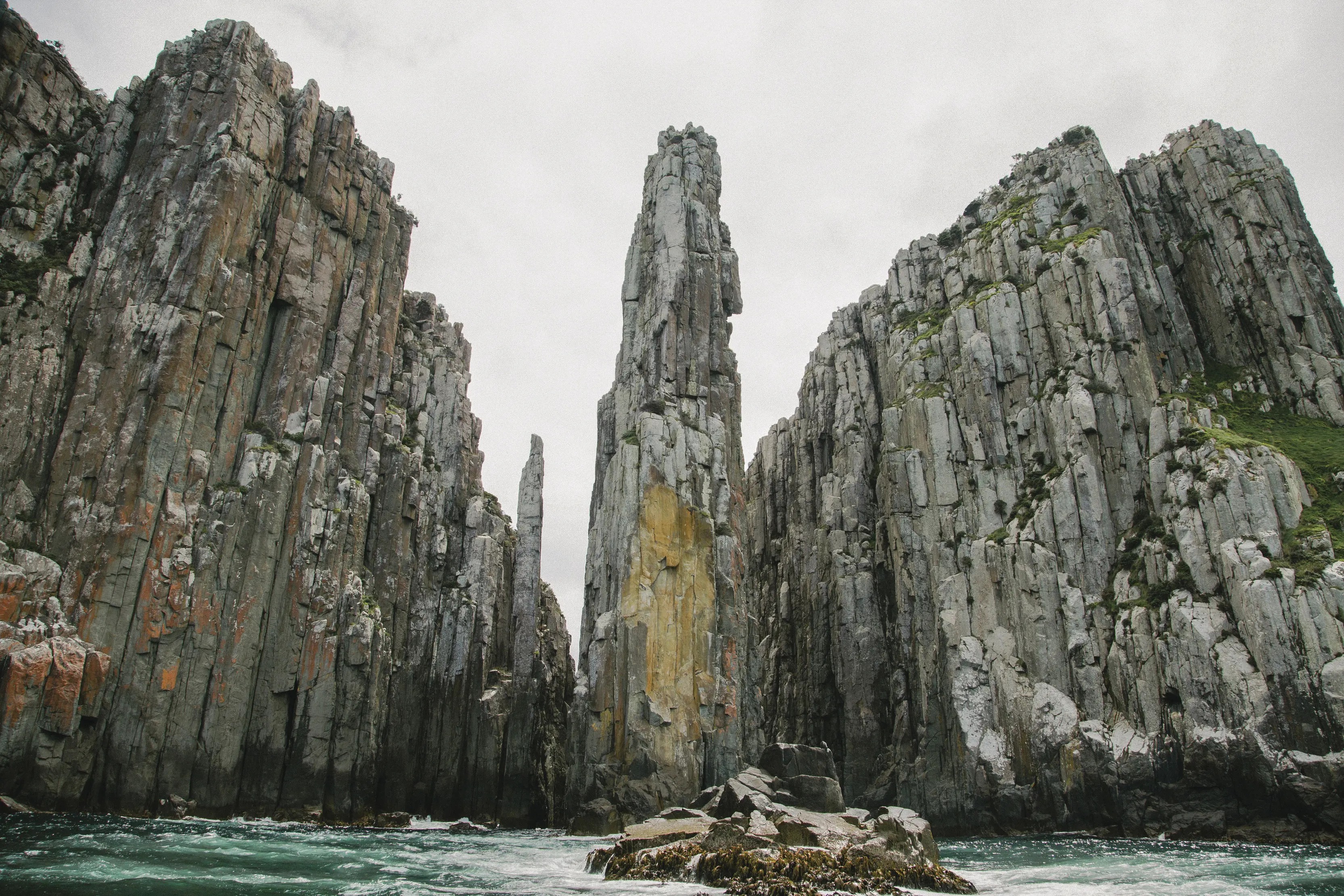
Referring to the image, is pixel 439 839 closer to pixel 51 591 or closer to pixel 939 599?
pixel 51 591

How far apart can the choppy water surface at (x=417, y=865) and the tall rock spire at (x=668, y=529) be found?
787 cm

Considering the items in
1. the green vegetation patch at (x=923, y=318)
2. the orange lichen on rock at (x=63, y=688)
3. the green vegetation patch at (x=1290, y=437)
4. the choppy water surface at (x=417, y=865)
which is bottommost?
the choppy water surface at (x=417, y=865)

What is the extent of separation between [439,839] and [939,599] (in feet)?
126

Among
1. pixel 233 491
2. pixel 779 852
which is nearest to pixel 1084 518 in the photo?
pixel 779 852

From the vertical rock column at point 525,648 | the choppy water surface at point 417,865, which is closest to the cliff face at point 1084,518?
the choppy water surface at point 417,865

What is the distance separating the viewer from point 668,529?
174ft

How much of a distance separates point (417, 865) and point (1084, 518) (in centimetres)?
4702

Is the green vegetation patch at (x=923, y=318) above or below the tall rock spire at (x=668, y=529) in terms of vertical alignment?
above

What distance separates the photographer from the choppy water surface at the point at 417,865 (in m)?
20.0

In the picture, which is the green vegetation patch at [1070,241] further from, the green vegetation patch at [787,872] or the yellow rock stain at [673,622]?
the green vegetation patch at [787,872]

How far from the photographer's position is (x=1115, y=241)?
67.9 metres

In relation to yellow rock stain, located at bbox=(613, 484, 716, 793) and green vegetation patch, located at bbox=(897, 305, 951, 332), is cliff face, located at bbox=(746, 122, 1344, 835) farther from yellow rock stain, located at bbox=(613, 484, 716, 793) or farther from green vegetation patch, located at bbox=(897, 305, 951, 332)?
yellow rock stain, located at bbox=(613, 484, 716, 793)

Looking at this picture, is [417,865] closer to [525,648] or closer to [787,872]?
[787,872]

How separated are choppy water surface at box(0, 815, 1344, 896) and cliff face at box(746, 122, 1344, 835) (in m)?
9.01
